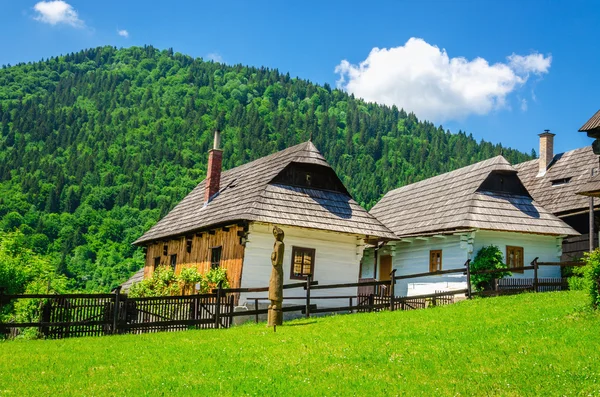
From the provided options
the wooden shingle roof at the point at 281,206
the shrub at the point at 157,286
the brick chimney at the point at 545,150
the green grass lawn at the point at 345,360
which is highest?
the brick chimney at the point at 545,150

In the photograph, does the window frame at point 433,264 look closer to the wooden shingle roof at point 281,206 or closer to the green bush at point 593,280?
the wooden shingle roof at point 281,206

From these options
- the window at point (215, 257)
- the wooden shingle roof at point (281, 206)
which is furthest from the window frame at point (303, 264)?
the window at point (215, 257)

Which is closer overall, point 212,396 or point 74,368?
point 212,396

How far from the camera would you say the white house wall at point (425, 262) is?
25.6 metres

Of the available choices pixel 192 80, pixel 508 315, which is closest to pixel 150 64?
pixel 192 80

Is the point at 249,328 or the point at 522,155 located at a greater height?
the point at 522,155

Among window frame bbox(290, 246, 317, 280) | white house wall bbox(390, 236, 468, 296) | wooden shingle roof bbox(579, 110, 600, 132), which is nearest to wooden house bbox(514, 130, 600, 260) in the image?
white house wall bbox(390, 236, 468, 296)

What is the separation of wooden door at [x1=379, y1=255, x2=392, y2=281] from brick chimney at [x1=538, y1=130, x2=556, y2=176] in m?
9.24

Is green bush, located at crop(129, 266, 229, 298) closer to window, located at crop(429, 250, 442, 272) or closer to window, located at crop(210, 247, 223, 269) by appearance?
window, located at crop(210, 247, 223, 269)

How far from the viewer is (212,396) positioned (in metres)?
9.13

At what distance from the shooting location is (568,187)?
3034 centimetres

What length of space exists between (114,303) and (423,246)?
14336 mm

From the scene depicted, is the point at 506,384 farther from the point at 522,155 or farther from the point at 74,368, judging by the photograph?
the point at 522,155

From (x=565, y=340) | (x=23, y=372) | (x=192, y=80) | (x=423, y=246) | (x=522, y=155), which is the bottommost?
(x=23, y=372)
